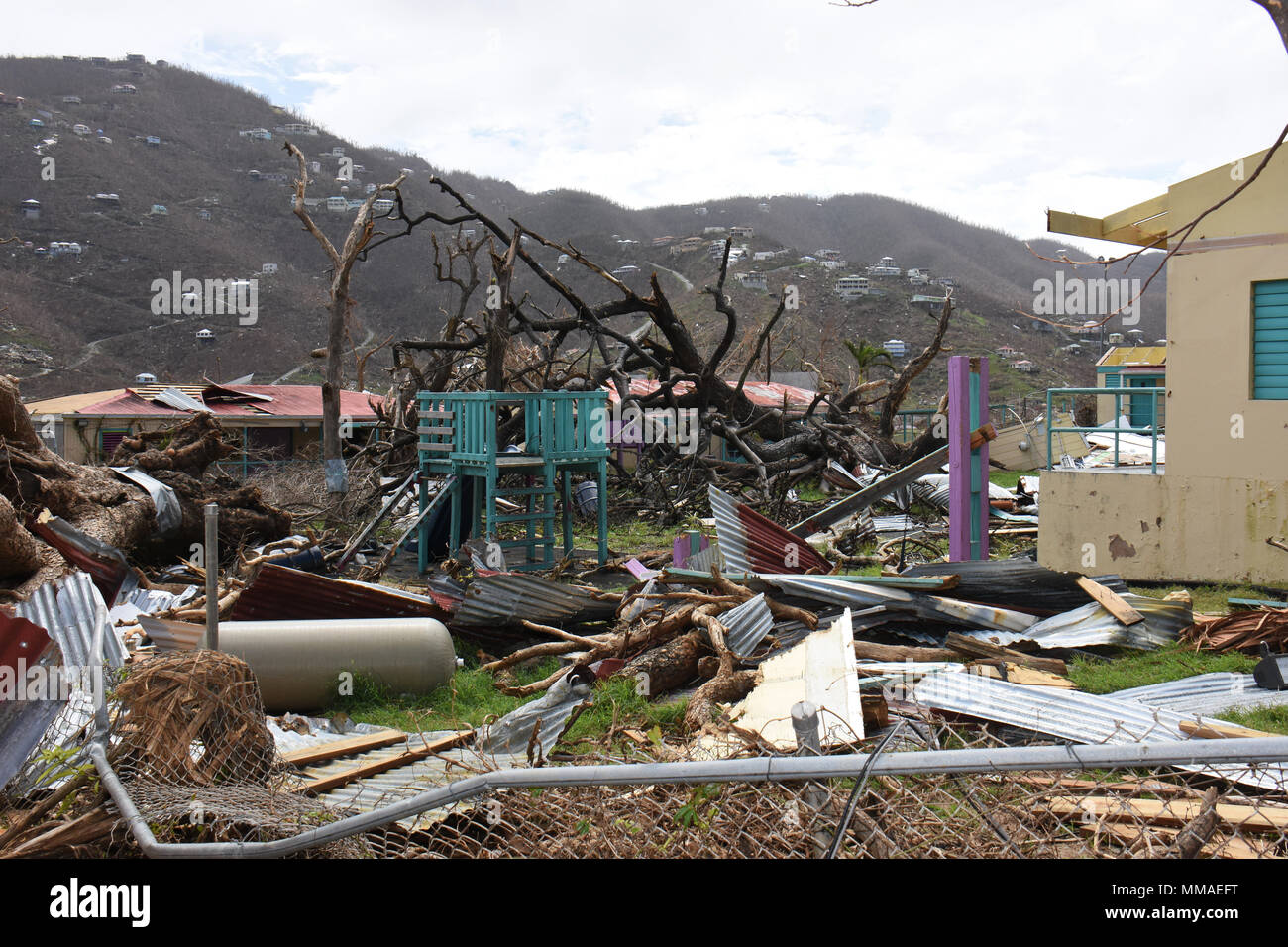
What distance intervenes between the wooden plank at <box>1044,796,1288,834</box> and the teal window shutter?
722cm

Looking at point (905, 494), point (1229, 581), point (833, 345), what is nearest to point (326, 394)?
point (905, 494)

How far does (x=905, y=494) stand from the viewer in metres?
15.5

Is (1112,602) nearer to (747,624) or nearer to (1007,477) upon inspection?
(747,624)

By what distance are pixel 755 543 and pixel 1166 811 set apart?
5.91m

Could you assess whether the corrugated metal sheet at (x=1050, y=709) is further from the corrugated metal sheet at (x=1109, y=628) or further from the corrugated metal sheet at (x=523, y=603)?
the corrugated metal sheet at (x=523, y=603)

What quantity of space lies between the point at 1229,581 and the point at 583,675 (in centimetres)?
689

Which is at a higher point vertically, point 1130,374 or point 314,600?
point 1130,374

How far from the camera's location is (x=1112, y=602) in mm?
6809

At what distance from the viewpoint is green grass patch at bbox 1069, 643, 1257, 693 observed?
5798 millimetres

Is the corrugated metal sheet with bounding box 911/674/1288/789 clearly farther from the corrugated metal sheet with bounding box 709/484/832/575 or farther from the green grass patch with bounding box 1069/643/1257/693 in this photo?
the corrugated metal sheet with bounding box 709/484/832/575

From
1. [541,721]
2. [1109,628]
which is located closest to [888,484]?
[1109,628]

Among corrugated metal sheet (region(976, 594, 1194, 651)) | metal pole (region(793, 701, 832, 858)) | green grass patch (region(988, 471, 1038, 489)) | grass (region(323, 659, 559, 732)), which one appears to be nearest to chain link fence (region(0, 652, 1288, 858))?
metal pole (region(793, 701, 832, 858))

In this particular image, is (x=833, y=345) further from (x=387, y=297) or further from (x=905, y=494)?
(x=905, y=494)

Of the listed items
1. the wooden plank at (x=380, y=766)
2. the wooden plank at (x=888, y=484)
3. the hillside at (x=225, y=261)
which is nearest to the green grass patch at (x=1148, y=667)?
the wooden plank at (x=888, y=484)
